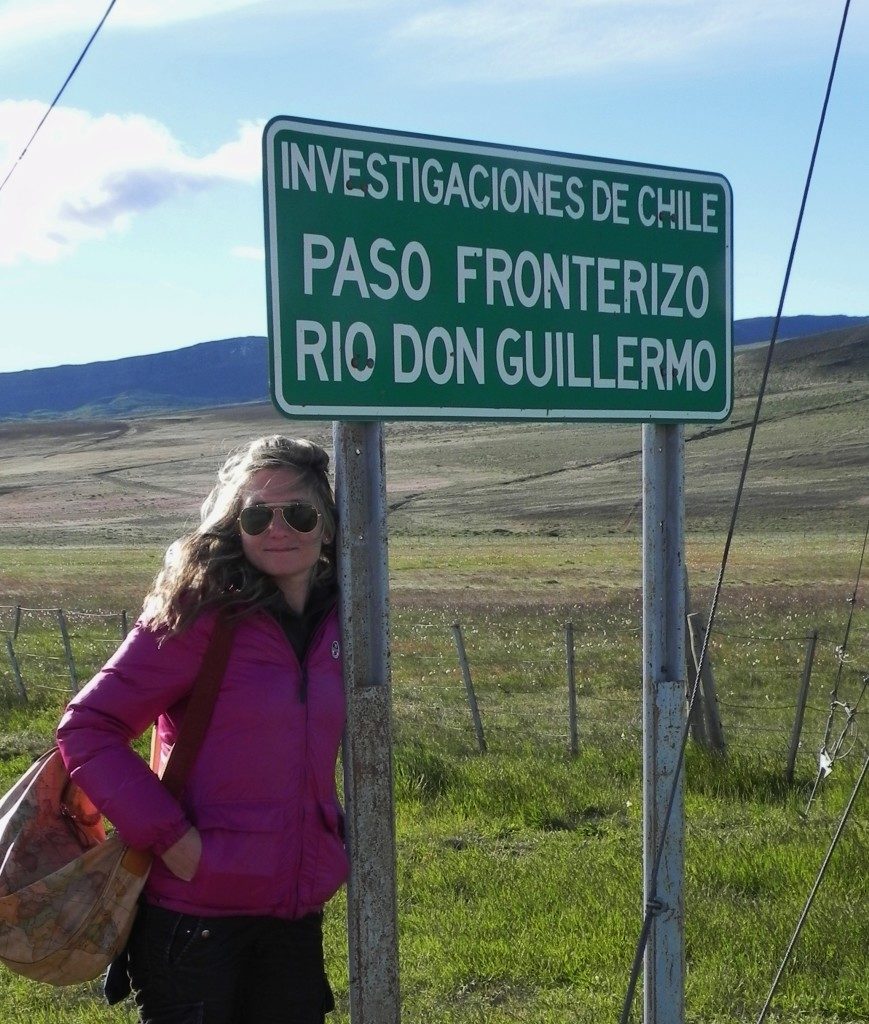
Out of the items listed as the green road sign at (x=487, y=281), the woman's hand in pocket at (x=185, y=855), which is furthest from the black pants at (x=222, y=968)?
the green road sign at (x=487, y=281)

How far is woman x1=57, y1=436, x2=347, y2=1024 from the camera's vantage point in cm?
267

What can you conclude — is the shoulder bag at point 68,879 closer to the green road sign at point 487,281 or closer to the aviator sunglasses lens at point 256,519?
the aviator sunglasses lens at point 256,519

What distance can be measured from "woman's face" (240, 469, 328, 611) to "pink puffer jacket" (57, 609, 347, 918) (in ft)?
0.35

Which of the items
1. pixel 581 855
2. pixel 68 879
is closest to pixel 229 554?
pixel 68 879

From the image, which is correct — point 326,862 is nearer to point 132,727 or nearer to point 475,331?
point 132,727

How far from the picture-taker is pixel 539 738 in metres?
9.98

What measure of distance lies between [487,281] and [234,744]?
1101mm

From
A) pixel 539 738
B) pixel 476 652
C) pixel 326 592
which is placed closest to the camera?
pixel 326 592

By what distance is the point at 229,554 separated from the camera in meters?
2.80

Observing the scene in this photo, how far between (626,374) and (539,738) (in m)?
7.35

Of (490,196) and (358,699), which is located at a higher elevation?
(490,196)

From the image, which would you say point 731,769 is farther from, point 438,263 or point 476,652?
point 476,652

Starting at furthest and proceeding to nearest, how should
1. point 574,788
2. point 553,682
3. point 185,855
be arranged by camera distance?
point 553,682 < point 574,788 < point 185,855

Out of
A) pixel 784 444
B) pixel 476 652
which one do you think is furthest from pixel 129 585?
pixel 784 444
